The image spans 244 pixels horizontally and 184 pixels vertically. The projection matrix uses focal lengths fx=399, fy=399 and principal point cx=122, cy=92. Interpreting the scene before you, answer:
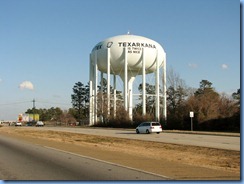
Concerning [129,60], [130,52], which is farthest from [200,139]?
[129,60]

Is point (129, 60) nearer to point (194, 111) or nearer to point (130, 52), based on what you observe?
point (130, 52)

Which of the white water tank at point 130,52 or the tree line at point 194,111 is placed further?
the white water tank at point 130,52

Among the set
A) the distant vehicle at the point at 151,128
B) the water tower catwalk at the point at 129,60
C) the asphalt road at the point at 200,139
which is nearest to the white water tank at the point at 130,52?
the water tower catwalk at the point at 129,60

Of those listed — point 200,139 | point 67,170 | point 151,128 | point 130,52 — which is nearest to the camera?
point 67,170

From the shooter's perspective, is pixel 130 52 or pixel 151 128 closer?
pixel 151 128

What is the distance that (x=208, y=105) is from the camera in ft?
181

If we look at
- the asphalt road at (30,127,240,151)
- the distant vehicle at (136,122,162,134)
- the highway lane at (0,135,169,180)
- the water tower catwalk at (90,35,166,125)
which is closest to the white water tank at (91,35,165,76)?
the water tower catwalk at (90,35,166,125)

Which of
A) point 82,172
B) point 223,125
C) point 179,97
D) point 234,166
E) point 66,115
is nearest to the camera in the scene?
point 82,172

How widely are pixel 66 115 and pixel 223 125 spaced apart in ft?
355

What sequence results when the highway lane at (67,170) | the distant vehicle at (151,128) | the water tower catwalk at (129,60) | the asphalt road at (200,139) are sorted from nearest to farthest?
1. the highway lane at (67,170)
2. the asphalt road at (200,139)
3. the distant vehicle at (151,128)
4. the water tower catwalk at (129,60)

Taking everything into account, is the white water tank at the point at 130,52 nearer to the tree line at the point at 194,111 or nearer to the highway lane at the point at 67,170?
the tree line at the point at 194,111

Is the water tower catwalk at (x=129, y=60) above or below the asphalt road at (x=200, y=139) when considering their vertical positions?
above

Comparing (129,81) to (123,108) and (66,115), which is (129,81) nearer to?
(123,108)

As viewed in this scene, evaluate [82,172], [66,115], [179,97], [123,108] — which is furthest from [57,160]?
[66,115]
